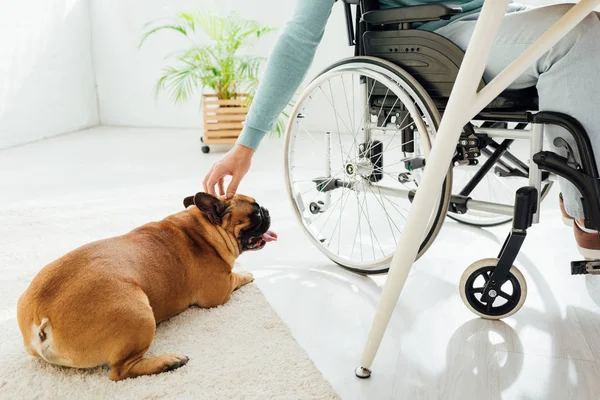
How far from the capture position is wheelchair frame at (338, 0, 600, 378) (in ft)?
3.15

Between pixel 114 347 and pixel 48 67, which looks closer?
pixel 114 347

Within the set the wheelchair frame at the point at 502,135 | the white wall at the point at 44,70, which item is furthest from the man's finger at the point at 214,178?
the white wall at the point at 44,70

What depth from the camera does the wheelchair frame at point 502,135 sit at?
3.15ft

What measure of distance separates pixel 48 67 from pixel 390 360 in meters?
3.50

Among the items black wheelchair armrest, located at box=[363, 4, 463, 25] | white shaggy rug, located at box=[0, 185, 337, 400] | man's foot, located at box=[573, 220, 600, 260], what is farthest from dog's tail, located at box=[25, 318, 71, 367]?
man's foot, located at box=[573, 220, 600, 260]

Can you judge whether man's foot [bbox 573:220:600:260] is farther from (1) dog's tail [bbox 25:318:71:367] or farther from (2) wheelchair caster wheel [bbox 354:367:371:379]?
(1) dog's tail [bbox 25:318:71:367]

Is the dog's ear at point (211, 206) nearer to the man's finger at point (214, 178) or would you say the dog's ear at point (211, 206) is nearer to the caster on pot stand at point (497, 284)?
the man's finger at point (214, 178)

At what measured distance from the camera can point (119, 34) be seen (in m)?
4.32

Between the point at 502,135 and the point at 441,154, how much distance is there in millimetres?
395

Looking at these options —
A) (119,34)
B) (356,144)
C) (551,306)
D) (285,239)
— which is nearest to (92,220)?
(285,239)

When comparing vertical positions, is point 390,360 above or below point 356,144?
below

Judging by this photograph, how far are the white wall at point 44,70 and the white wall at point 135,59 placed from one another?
10cm

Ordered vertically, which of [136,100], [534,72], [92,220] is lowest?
[92,220]

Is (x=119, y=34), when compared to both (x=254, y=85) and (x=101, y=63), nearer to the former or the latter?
(x=101, y=63)
